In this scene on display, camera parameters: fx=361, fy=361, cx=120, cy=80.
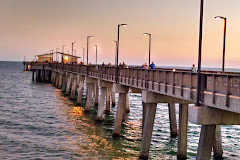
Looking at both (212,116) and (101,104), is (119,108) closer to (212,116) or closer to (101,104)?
(101,104)

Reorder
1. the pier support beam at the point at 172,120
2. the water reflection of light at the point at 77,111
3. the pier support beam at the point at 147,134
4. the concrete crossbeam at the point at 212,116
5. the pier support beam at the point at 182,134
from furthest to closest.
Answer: the water reflection of light at the point at 77,111 → the pier support beam at the point at 172,120 → the pier support beam at the point at 182,134 → the pier support beam at the point at 147,134 → the concrete crossbeam at the point at 212,116

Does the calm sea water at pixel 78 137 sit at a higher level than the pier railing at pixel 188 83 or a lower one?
lower

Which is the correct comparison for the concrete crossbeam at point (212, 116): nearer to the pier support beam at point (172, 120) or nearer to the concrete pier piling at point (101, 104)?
the pier support beam at point (172, 120)

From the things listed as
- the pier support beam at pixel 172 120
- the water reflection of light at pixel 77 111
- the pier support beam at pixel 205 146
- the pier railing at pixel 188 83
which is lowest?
the water reflection of light at pixel 77 111

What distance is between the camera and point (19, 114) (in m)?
42.2

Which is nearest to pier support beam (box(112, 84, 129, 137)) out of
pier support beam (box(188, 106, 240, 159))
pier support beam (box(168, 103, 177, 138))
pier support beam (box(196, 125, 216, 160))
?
pier support beam (box(168, 103, 177, 138))

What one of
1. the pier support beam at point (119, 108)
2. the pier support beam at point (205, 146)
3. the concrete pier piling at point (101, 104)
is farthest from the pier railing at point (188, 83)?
the concrete pier piling at point (101, 104)

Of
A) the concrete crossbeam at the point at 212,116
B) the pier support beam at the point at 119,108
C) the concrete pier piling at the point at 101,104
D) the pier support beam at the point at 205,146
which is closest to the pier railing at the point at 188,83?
the concrete crossbeam at the point at 212,116

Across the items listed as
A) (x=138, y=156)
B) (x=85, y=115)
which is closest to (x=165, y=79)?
(x=138, y=156)

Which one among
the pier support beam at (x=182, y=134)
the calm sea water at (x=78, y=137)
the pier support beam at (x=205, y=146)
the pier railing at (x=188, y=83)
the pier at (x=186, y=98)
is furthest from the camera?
the calm sea water at (x=78, y=137)

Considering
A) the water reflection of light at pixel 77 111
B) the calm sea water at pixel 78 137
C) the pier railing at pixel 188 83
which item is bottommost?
the calm sea water at pixel 78 137

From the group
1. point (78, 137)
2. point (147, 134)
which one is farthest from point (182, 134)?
point (78, 137)

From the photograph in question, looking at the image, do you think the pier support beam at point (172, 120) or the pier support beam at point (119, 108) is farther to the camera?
the pier support beam at point (172, 120)

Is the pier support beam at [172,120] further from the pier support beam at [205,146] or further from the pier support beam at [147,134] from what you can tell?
the pier support beam at [205,146]
